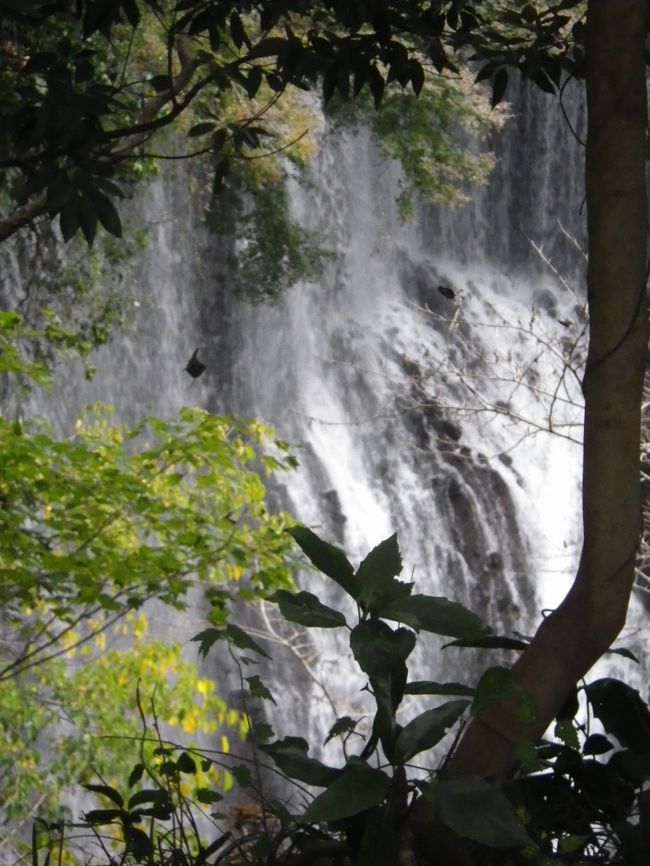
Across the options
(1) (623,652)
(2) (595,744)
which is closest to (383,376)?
(1) (623,652)

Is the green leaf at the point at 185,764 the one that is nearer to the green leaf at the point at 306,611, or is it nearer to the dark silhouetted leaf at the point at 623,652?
the green leaf at the point at 306,611

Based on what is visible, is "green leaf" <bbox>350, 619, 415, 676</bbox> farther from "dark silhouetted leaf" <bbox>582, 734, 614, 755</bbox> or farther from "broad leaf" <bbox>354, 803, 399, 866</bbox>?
"dark silhouetted leaf" <bbox>582, 734, 614, 755</bbox>

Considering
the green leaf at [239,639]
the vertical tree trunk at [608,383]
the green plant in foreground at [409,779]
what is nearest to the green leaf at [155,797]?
the green plant in foreground at [409,779]

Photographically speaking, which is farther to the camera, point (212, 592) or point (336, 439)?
point (336, 439)

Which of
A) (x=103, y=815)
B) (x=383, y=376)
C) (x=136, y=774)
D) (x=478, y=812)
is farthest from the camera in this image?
(x=383, y=376)

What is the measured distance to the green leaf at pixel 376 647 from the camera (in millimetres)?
790

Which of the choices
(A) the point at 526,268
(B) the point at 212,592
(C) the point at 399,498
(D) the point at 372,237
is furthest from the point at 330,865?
(A) the point at 526,268

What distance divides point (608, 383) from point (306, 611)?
0.37 m

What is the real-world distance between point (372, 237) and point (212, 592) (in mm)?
7953

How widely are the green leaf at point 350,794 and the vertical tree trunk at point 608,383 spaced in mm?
275

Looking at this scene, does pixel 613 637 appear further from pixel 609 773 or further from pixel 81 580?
pixel 81 580

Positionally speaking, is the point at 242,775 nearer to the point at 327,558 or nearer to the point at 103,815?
the point at 103,815

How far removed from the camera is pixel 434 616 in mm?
818

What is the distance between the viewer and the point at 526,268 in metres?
11.4
